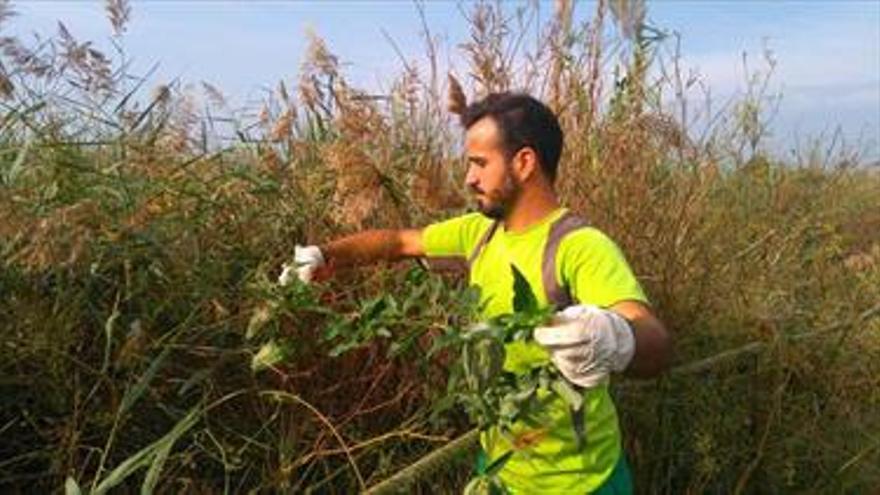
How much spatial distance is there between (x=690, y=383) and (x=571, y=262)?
1326mm

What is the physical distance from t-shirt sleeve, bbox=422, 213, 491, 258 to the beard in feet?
0.90

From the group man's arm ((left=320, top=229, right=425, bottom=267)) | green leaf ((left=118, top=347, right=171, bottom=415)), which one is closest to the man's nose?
man's arm ((left=320, top=229, right=425, bottom=267))

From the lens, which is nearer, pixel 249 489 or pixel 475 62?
pixel 249 489

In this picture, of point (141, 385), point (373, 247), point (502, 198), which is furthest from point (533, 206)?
point (141, 385)

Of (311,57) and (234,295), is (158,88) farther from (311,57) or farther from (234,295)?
(234,295)

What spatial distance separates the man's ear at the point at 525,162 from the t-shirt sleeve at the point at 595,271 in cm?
19

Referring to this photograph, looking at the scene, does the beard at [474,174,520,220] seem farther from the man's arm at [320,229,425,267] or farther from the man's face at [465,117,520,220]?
the man's arm at [320,229,425,267]

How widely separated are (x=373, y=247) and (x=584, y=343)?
Answer: 1.05 metres

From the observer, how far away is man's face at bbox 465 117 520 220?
7.95ft

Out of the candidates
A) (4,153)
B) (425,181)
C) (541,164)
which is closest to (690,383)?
(425,181)

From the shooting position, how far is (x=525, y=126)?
242cm

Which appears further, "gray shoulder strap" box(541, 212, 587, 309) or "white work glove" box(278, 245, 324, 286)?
"white work glove" box(278, 245, 324, 286)

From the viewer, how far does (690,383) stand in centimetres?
344

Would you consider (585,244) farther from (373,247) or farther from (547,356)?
(373,247)
